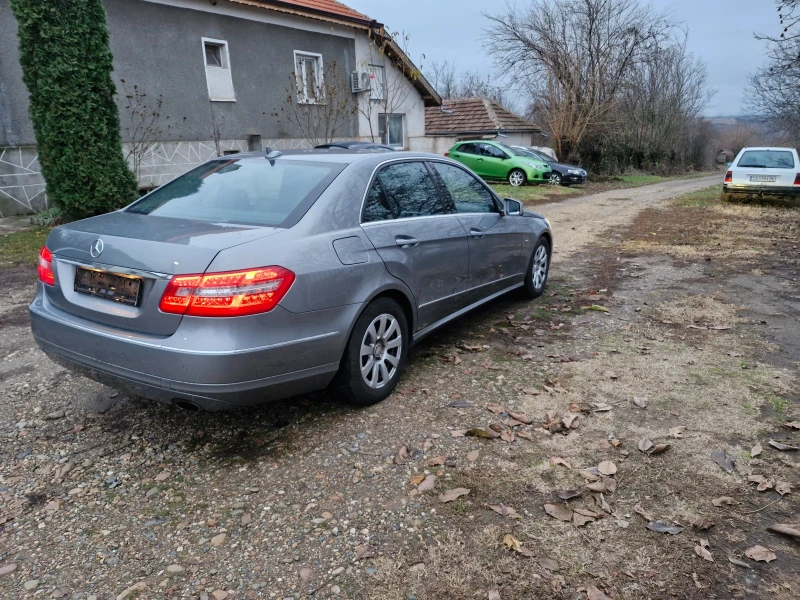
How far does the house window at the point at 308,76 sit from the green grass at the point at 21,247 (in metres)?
9.00

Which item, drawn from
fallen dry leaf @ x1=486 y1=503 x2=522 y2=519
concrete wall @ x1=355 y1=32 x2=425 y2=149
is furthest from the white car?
fallen dry leaf @ x1=486 y1=503 x2=522 y2=519

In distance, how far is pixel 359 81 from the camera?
18891 mm

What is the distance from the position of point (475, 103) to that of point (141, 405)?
29.8 m

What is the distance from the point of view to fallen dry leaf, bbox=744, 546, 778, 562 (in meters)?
2.47

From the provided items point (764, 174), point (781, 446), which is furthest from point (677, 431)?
point (764, 174)

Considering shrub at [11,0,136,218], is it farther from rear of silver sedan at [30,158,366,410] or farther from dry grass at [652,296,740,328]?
dry grass at [652,296,740,328]

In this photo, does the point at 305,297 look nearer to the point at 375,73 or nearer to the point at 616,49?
the point at 375,73

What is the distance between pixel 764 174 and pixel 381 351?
572 inches

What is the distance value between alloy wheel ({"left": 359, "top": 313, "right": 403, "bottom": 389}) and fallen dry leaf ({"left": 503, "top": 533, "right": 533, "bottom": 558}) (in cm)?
138

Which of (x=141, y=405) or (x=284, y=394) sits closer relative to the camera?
(x=284, y=394)

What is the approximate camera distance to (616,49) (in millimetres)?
30359

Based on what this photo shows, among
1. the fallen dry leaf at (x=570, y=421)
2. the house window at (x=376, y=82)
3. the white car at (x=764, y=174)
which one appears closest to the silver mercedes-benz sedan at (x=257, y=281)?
the fallen dry leaf at (x=570, y=421)

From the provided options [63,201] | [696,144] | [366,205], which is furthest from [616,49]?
[366,205]

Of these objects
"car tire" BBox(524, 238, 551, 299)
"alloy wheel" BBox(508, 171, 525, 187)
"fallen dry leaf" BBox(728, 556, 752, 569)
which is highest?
"alloy wheel" BBox(508, 171, 525, 187)
